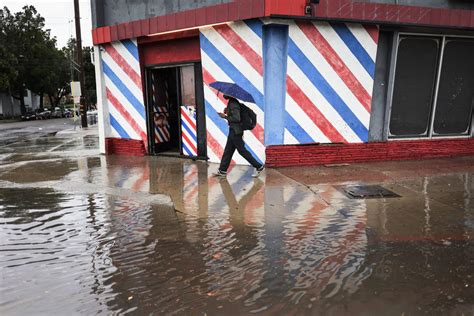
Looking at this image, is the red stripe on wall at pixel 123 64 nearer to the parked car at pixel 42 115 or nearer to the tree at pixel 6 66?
the tree at pixel 6 66

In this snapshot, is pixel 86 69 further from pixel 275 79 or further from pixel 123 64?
pixel 275 79

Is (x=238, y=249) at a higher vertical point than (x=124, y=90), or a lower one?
lower

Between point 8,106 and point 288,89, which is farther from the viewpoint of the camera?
point 8,106

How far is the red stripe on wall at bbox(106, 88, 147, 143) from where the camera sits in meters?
11.0

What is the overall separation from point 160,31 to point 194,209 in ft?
16.9

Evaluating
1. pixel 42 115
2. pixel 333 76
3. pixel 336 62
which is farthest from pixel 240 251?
pixel 42 115

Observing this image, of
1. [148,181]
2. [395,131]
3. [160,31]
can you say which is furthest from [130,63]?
[395,131]

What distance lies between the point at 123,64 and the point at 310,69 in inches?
195

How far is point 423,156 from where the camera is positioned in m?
9.91

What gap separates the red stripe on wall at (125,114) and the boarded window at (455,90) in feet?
23.8

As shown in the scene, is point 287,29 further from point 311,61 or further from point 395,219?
point 395,219

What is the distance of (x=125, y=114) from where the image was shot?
1116cm

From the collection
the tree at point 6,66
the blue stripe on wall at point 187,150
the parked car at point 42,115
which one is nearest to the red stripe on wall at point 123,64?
the blue stripe on wall at point 187,150

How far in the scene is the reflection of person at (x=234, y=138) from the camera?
26.0ft
